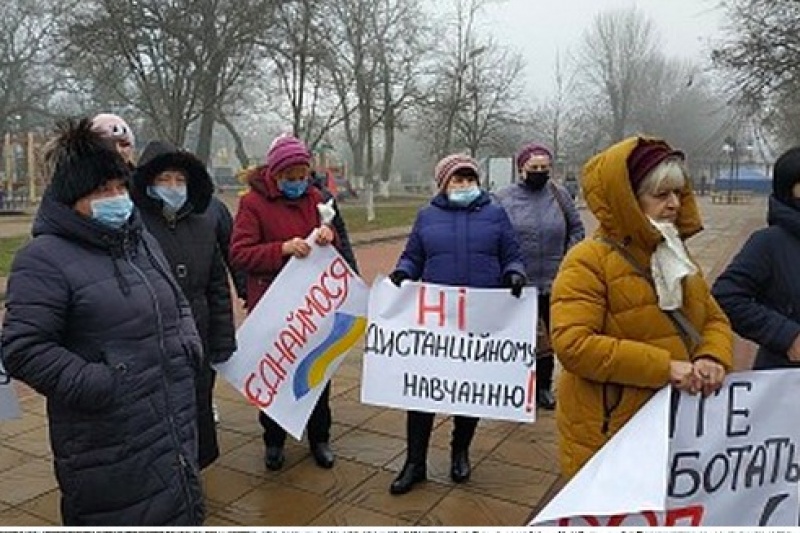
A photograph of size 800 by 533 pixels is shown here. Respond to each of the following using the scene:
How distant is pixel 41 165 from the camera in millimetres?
2537

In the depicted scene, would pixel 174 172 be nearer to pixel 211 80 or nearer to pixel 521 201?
pixel 521 201

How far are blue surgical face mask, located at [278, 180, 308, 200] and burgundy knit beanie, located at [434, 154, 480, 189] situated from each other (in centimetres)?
73

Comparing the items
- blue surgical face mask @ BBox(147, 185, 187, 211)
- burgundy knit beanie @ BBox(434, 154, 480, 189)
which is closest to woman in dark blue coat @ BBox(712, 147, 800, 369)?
burgundy knit beanie @ BBox(434, 154, 480, 189)

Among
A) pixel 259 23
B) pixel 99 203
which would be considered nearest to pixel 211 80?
→ pixel 259 23

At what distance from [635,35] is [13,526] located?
227 feet

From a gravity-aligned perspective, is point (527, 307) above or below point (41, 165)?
below

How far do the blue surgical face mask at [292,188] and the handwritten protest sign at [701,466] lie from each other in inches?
92.4

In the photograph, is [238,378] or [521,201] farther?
[521,201]

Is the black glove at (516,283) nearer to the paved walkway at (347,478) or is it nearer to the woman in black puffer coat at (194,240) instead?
the paved walkway at (347,478)

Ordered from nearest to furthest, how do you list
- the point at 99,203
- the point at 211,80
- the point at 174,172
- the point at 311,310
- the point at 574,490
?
the point at 574,490
the point at 99,203
the point at 174,172
the point at 311,310
the point at 211,80

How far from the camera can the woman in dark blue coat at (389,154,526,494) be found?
3.96m

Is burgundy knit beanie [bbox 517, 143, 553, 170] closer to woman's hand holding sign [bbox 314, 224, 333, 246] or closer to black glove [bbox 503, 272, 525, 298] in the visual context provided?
black glove [bbox 503, 272, 525, 298]

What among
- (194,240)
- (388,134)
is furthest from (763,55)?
(388,134)

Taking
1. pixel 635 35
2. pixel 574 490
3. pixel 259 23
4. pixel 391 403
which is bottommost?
pixel 391 403
